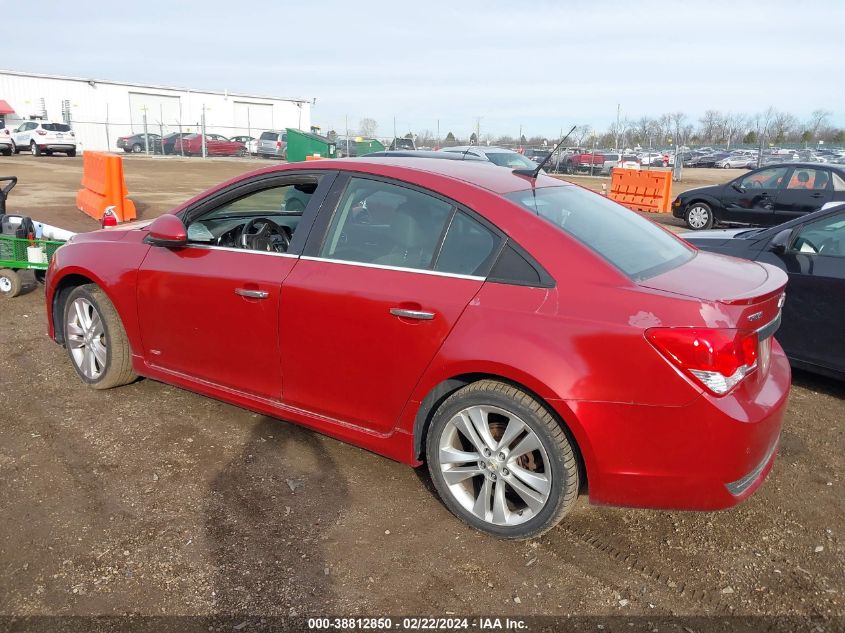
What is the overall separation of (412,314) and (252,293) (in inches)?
38.7

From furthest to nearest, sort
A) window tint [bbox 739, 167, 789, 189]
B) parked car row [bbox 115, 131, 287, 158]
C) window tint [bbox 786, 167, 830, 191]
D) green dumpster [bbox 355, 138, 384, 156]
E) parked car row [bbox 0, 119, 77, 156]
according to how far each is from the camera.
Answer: parked car row [bbox 115, 131, 287, 158], green dumpster [bbox 355, 138, 384, 156], parked car row [bbox 0, 119, 77, 156], window tint [bbox 739, 167, 789, 189], window tint [bbox 786, 167, 830, 191]

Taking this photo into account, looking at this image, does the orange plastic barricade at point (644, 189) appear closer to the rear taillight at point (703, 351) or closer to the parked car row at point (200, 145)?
the rear taillight at point (703, 351)

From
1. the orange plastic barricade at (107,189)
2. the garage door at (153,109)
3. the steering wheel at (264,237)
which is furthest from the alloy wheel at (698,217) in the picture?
the garage door at (153,109)

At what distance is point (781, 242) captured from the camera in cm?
505

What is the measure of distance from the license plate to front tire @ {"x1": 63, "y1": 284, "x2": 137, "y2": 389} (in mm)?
3631

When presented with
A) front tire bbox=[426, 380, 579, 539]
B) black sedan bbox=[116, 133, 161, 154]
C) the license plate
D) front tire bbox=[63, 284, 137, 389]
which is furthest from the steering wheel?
black sedan bbox=[116, 133, 161, 154]

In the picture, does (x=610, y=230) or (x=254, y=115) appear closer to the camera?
(x=610, y=230)

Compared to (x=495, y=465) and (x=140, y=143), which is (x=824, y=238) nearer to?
(x=495, y=465)

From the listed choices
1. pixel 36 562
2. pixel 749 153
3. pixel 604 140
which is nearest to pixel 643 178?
pixel 36 562

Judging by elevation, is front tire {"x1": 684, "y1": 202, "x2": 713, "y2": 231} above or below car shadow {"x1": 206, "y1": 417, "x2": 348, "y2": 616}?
above

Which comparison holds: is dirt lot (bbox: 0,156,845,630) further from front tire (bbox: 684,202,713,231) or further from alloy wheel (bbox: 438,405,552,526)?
front tire (bbox: 684,202,713,231)

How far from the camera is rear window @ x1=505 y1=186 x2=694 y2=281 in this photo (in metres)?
3.04

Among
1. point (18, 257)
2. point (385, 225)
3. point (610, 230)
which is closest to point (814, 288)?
point (610, 230)

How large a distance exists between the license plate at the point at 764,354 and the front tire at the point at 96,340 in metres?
3.63
